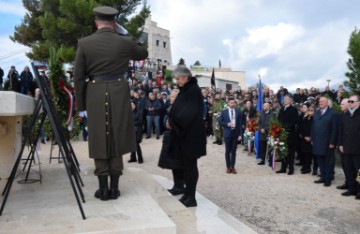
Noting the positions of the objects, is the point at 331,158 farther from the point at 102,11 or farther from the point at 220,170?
the point at 102,11

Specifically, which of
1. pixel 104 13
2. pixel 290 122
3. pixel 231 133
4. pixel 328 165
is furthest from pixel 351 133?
pixel 104 13

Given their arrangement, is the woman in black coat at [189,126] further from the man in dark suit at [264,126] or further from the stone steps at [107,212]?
the man in dark suit at [264,126]

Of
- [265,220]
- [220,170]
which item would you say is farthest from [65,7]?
[265,220]

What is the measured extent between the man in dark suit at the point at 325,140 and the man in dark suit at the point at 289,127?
1274mm

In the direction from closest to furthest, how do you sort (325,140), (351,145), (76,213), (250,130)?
A: (76,213), (351,145), (325,140), (250,130)

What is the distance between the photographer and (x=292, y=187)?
8922 millimetres

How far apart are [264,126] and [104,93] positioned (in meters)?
8.59

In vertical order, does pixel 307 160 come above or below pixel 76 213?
below

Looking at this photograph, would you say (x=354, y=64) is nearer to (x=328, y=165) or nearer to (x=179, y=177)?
(x=328, y=165)

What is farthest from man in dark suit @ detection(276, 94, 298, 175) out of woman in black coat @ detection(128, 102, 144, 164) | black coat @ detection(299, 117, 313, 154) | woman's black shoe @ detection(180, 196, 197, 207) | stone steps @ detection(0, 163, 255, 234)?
woman's black shoe @ detection(180, 196, 197, 207)

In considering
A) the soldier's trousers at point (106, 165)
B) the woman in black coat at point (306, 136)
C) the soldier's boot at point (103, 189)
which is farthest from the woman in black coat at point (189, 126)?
the woman in black coat at point (306, 136)

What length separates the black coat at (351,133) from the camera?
8.03 m

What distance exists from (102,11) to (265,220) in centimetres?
415

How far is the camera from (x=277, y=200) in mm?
7684
